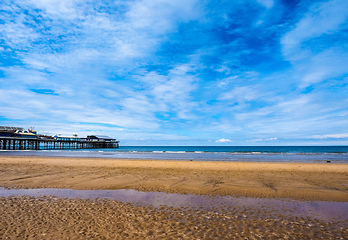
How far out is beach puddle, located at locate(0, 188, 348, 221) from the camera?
5872 mm

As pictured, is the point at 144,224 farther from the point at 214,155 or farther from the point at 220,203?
the point at 214,155

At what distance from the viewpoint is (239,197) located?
775 centimetres

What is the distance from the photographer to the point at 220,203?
6.89m

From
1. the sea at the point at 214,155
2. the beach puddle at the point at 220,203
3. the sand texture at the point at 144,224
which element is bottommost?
the sea at the point at 214,155

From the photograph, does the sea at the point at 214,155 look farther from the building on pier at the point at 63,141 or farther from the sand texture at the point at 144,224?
the building on pier at the point at 63,141

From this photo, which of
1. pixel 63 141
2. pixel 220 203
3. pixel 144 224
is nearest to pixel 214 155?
pixel 220 203

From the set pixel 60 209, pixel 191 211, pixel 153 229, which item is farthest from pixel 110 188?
pixel 153 229

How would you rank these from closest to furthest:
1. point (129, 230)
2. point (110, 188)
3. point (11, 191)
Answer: point (129, 230)
point (11, 191)
point (110, 188)

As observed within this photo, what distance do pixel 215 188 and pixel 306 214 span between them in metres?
3.95

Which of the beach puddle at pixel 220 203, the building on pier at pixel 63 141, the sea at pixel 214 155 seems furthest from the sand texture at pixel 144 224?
the building on pier at pixel 63 141

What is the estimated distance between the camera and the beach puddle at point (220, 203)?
587cm

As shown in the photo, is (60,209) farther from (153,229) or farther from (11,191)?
(11,191)

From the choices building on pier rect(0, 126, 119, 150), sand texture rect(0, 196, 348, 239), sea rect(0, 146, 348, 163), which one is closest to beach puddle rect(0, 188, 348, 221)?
sand texture rect(0, 196, 348, 239)

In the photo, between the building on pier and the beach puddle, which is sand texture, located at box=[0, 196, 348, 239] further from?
the building on pier
